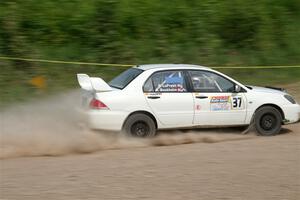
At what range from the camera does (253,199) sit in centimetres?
641

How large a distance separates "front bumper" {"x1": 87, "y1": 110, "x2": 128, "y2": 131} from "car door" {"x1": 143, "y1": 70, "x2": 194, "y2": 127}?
2.12 ft

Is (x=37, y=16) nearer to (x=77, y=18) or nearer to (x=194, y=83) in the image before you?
(x=77, y=18)

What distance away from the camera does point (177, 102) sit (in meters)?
10.6

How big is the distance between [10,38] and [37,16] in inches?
50.2

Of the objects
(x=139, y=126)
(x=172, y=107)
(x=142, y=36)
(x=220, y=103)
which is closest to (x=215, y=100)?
(x=220, y=103)

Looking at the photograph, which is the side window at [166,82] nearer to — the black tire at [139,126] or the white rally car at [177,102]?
the white rally car at [177,102]

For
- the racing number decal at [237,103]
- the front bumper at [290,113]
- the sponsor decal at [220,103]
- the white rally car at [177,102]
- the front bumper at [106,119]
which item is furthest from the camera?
the front bumper at [290,113]

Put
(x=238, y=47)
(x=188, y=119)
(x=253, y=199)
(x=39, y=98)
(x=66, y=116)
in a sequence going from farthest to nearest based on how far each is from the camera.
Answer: (x=238, y=47) < (x=39, y=98) < (x=66, y=116) < (x=188, y=119) < (x=253, y=199)

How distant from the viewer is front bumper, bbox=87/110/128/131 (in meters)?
10.3

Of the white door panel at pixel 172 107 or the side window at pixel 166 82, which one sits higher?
the side window at pixel 166 82

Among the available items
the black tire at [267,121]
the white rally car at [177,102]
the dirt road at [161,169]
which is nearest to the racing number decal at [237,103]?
the white rally car at [177,102]

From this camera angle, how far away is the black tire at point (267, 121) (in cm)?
1112

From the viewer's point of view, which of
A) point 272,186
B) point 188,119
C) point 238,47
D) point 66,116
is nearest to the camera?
point 272,186

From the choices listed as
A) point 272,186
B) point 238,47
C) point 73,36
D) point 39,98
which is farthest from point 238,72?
point 272,186
